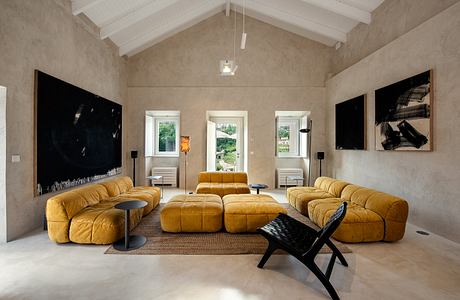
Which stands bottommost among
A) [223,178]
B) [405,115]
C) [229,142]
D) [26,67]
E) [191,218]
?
[191,218]

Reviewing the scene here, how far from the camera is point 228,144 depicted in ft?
25.3

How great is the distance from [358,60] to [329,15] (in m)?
1.32

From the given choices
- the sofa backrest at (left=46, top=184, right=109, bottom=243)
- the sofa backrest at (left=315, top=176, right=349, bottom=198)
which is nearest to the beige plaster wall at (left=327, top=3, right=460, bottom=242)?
the sofa backrest at (left=315, top=176, right=349, bottom=198)

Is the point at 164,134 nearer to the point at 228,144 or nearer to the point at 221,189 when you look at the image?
the point at 228,144

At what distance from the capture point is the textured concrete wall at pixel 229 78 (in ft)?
22.7

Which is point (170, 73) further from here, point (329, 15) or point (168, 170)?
point (329, 15)

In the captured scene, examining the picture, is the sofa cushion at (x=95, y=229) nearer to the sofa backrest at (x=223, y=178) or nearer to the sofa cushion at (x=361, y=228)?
the sofa backrest at (x=223, y=178)

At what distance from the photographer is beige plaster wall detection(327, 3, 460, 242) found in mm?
3164

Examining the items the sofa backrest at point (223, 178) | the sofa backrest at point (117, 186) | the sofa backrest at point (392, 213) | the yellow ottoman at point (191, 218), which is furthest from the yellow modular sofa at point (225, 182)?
the sofa backrest at point (392, 213)

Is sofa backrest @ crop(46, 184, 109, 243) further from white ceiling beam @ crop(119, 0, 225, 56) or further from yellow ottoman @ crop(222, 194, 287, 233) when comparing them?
white ceiling beam @ crop(119, 0, 225, 56)

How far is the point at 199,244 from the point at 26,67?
3470mm

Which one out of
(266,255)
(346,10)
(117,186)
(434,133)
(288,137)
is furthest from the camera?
(288,137)

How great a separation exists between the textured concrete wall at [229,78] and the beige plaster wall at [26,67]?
279cm

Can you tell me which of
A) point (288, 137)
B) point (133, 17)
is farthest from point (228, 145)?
point (133, 17)
